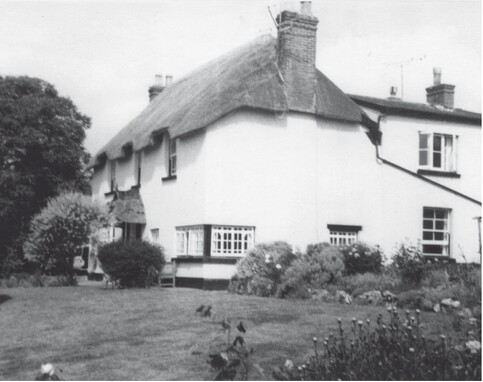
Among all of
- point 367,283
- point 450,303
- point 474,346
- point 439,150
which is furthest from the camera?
point 439,150

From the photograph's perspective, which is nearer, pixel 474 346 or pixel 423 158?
pixel 474 346

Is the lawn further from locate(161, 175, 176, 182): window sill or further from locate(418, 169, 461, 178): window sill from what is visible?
locate(418, 169, 461, 178): window sill

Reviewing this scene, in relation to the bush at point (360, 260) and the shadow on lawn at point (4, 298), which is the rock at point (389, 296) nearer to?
the bush at point (360, 260)

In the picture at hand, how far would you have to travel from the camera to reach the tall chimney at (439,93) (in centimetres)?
2947

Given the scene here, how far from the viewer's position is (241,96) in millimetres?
21906

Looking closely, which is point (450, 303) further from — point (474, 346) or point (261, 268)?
point (261, 268)

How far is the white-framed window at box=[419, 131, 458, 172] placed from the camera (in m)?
26.3

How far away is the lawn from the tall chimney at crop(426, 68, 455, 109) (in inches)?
654

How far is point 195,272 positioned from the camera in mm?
22297

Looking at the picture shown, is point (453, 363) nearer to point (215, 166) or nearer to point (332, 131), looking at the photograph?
point (215, 166)

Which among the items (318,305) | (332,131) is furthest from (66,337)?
(332,131)

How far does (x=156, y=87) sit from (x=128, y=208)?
11.6m

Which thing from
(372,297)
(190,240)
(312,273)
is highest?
(190,240)

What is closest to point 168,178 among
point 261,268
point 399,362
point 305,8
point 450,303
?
point 261,268
